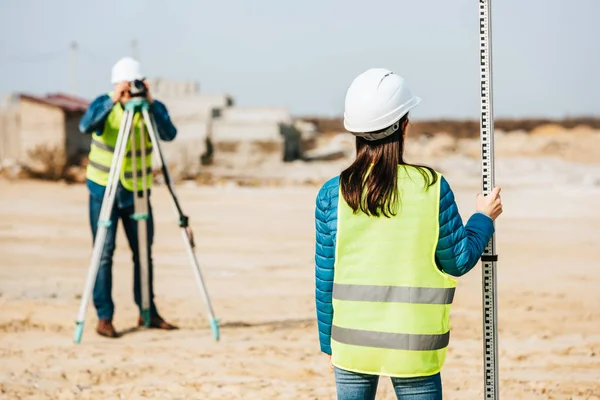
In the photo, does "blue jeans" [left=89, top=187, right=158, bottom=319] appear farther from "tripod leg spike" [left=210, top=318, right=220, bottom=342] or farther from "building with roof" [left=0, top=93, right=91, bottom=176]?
"building with roof" [left=0, top=93, right=91, bottom=176]

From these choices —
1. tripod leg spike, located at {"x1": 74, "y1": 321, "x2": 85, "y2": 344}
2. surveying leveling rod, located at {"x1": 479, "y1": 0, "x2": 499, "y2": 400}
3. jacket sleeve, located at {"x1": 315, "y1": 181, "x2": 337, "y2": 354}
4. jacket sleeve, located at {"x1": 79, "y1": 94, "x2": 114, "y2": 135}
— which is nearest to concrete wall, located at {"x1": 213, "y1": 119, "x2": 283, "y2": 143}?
jacket sleeve, located at {"x1": 79, "y1": 94, "x2": 114, "y2": 135}

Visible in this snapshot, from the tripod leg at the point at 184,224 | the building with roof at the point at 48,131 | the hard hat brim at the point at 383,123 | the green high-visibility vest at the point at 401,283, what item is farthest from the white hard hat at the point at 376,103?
the building with roof at the point at 48,131

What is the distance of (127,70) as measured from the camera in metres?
6.36

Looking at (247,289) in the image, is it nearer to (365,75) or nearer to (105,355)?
(105,355)

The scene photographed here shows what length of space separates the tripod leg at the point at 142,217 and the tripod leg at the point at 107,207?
5.3 inches

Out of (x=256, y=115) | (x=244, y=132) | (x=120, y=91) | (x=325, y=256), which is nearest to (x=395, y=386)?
(x=325, y=256)

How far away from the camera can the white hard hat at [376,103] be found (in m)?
2.76

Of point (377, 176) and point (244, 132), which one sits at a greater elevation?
point (377, 176)

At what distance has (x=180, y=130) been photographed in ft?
85.9

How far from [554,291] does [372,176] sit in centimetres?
663

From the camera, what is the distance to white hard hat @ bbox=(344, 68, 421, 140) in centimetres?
276

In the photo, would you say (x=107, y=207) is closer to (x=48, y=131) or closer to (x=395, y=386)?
(x=395, y=386)

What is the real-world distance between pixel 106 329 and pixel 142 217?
0.84 meters

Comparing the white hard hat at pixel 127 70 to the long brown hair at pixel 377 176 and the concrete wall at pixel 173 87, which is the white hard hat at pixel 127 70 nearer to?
the long brown hair at pixel 377 176
